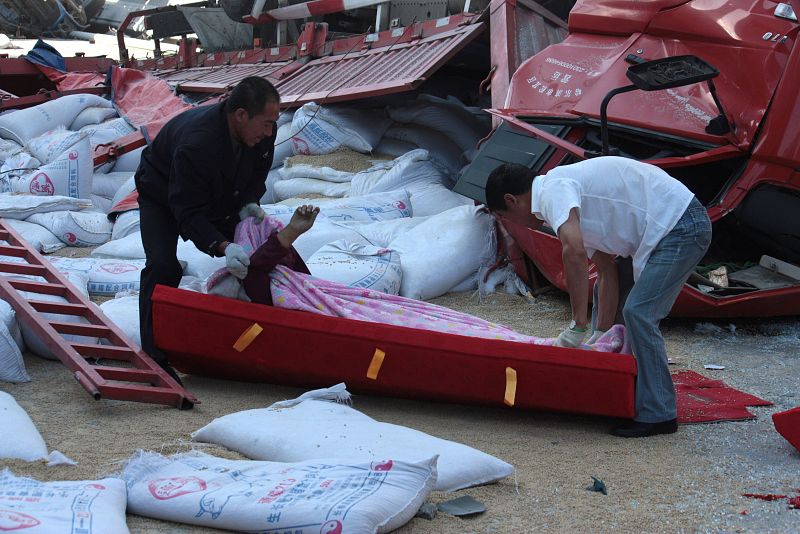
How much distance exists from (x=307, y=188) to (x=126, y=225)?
1402 millimetres

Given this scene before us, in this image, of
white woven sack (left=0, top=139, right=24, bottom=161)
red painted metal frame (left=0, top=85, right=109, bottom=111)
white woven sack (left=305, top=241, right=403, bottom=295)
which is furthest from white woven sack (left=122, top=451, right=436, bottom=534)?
red painted metal frame (left=0, top=85, right=109, bottom=111)

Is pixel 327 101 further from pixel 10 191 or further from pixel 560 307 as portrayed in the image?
pixel 560 307

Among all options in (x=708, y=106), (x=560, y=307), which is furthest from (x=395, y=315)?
(x=708, y=106)

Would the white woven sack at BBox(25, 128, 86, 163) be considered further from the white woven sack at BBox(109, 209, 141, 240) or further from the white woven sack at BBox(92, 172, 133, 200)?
the white woven sack at BBox(109, 209, 141, 240)

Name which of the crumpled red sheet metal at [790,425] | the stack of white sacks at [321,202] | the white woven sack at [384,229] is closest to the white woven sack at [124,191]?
the stack of white sacks at [321,202]

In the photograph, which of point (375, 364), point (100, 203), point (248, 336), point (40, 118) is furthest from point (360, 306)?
point (40, 118)

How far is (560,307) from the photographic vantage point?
502cm

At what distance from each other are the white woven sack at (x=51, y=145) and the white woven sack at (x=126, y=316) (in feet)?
9.61

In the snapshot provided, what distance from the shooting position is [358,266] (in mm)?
4707

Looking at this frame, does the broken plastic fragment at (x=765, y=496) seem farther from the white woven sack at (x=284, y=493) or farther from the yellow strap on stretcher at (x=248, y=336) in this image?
the yellow strap on stretcher at (x=248, y=336)

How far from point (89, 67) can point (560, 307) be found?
938 cm

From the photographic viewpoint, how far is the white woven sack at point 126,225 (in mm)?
5777

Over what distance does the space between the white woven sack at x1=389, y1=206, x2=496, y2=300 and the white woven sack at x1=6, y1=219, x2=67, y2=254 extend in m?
2.08

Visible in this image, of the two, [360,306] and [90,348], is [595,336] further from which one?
[90,348]
